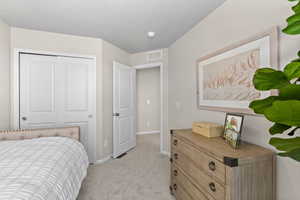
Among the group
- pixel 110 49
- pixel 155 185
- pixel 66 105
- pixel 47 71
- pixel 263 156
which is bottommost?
pixel 155 185

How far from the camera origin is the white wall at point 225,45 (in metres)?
1.14

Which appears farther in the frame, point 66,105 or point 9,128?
point 66,105

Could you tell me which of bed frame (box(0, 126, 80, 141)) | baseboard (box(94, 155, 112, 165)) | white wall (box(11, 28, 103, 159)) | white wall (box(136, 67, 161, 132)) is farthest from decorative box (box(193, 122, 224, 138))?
white wall (box(136, 67, 161, 132))

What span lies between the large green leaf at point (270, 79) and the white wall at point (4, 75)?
313 cm

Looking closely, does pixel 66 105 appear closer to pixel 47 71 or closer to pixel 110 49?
pixel 47 71

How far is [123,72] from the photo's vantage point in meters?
3.53

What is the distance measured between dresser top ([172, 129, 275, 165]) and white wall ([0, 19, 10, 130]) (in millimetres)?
2760

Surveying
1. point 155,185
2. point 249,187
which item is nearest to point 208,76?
point 249,187

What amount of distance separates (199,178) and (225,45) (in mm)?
1435

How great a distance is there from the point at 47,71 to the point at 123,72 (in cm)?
146

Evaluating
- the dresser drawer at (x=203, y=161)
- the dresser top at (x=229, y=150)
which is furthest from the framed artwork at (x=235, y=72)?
the dresser drawer at (x=203, y=161)

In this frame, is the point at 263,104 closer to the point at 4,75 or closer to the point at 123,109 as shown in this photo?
the point at 123,109

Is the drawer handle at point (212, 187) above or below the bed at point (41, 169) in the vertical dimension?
below

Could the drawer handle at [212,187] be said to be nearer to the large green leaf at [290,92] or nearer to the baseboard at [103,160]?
the large green leaf at [290,92]
